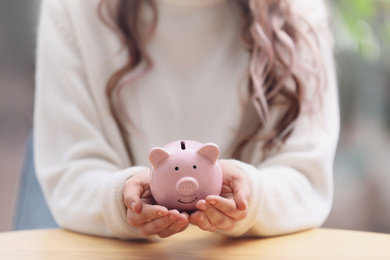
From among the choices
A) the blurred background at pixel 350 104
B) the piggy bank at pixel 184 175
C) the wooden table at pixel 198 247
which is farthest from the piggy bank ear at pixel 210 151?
the blurred background at pixel 350 104

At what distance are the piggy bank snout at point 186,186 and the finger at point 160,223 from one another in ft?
0.07

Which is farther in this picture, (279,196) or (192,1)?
(192,1)

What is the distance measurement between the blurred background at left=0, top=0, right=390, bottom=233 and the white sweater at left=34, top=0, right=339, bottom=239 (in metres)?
0.56

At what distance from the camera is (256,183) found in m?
0.67

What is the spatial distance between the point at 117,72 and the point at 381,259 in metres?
0.52

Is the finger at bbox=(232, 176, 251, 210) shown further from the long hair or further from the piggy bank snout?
the long hair

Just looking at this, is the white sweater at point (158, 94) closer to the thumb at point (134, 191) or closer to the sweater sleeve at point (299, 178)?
the sweater sleeve at point (299, 178)

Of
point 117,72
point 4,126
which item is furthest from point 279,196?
point 4,126

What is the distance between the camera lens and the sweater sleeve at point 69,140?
0.76 m

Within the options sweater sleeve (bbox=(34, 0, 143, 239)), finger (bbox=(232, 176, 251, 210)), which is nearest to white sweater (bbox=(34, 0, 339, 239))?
sweater sleeve (bbox=(34, 0, 143, 239))

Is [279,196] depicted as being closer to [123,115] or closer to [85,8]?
[123,115]

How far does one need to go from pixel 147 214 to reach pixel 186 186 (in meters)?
0.05

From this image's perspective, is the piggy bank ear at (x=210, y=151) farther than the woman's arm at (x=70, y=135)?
No

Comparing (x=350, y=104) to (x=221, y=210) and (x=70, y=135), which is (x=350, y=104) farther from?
(x=221, y=210)
